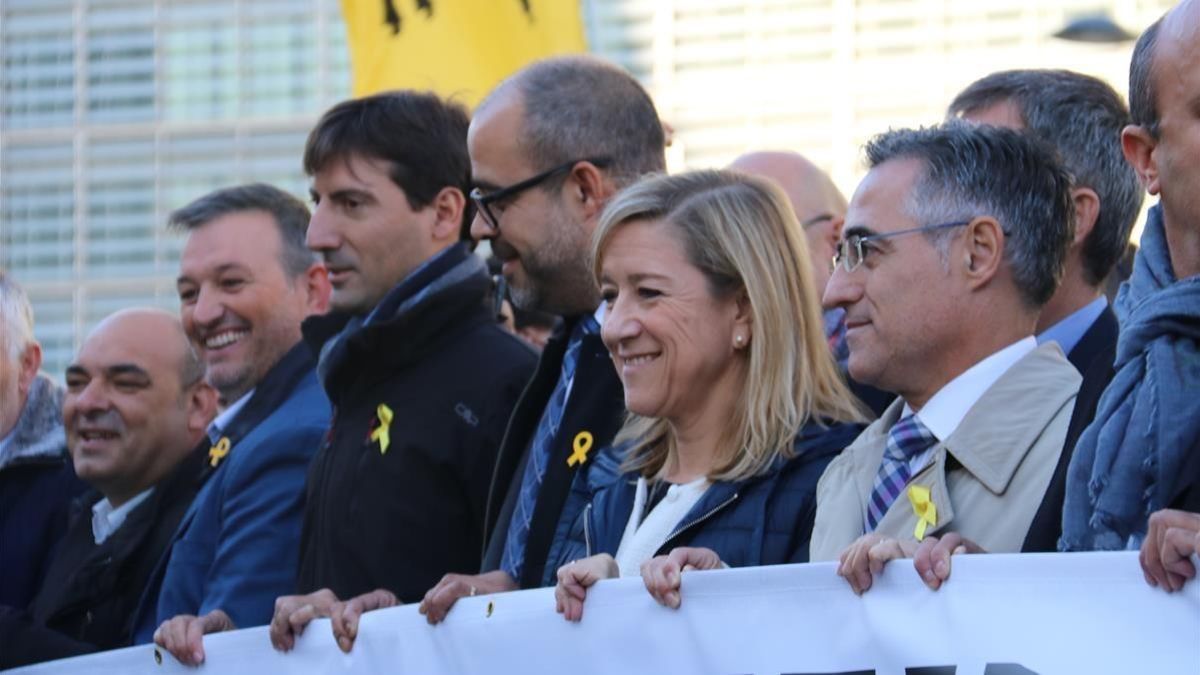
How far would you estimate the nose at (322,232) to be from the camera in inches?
244

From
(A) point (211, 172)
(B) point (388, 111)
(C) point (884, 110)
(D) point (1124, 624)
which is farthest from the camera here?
(A) point (211, 172)

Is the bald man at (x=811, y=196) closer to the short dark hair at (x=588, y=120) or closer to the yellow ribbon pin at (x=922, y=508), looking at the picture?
the short dark hair at (x=588, y=120)

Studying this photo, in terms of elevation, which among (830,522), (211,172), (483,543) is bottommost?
(211,172)

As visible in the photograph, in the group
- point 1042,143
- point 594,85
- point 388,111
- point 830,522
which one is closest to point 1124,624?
point 830,522

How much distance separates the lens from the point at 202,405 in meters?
7.43

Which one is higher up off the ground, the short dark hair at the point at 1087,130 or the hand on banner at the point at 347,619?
the short dark hair at the point at 1087,130

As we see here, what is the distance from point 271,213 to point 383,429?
1.54 meters

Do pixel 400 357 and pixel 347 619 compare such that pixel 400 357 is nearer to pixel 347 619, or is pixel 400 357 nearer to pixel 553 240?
pixel 553 240

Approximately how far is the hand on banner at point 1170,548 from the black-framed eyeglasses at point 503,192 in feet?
8.24

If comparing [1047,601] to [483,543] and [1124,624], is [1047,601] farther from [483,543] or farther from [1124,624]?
[483,543]

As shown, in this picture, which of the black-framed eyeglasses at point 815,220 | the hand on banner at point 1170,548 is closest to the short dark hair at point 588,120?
the black-framed eyeglasses at point 815,220

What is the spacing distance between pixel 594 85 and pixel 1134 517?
253cm

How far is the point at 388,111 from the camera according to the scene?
20.5ft

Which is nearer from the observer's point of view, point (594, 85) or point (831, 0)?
point (594, 85)
